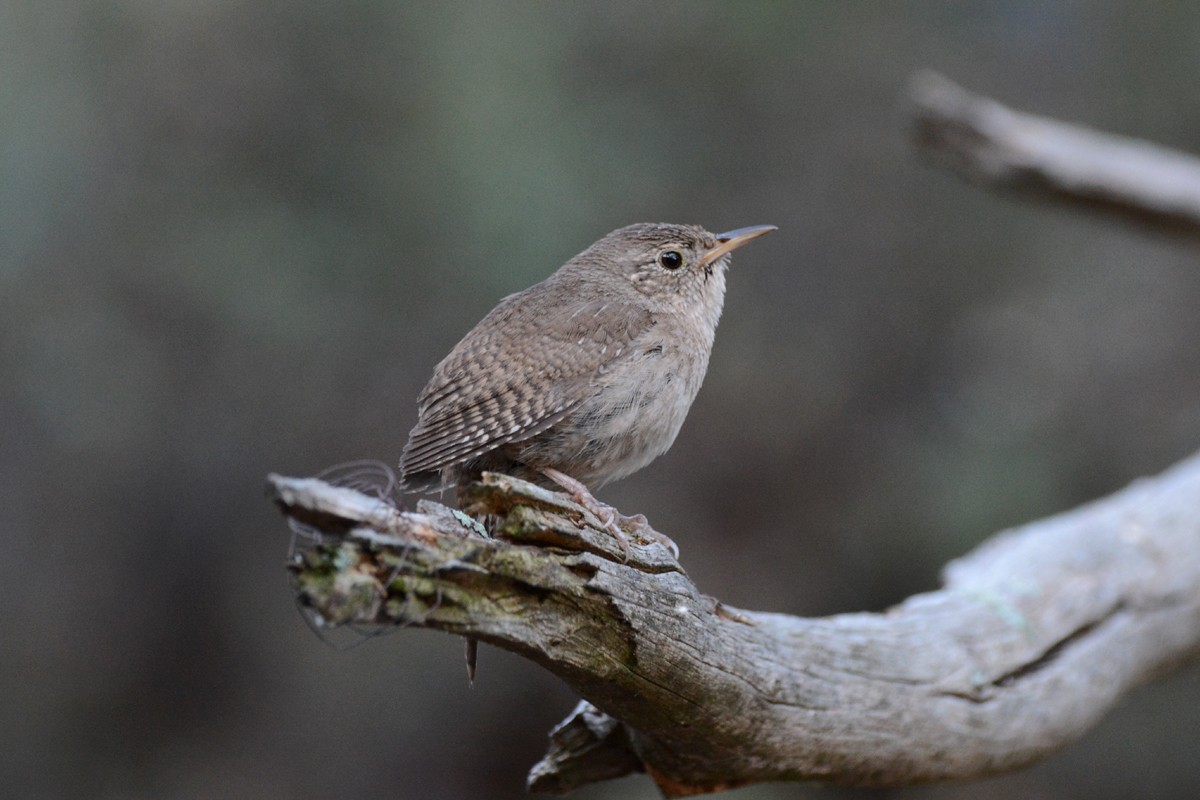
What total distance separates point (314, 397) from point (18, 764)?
8.64ft

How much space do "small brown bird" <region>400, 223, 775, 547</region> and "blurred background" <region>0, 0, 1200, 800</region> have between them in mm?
2842

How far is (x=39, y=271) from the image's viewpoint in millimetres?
6547

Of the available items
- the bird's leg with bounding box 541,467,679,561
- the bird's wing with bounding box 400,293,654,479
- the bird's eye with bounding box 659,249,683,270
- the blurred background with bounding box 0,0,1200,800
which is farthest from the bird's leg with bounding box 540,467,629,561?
the blurred background with bounding box 0,0,1200,800

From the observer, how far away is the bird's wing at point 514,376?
3215 mm

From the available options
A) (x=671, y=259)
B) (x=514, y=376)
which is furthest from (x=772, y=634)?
(x=671, y=259)

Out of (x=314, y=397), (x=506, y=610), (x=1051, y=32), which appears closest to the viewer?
(x=506, y=610)

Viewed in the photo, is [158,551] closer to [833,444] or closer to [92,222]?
[92,222]

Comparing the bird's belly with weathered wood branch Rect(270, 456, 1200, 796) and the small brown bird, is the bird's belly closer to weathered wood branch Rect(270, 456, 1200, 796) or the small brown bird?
the small brown bird

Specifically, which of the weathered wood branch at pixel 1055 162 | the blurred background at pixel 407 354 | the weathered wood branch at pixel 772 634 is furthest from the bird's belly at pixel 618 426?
the blurred background at pixel 407 354

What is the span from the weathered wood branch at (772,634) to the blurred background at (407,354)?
2.65 metres

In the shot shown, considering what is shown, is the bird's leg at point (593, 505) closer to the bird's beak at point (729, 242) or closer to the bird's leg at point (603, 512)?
the bird's leg at point (603, 512)

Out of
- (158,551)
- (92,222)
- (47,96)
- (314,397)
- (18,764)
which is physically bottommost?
(18,764)

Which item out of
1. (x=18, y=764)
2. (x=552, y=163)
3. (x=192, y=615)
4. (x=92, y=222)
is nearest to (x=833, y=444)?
(x=552, y=163)

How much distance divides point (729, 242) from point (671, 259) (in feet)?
0.65
